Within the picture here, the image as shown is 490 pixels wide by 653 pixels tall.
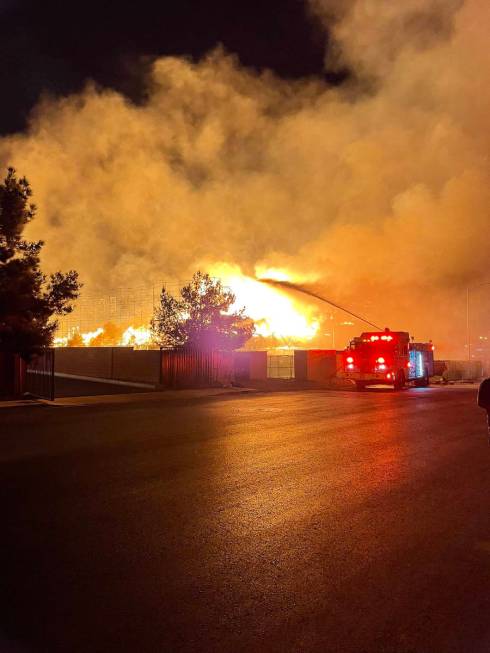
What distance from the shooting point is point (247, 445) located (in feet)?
34.7

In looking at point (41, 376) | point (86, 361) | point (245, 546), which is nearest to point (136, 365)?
point (86, 361)

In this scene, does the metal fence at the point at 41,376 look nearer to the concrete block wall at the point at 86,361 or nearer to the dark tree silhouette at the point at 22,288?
the dark tree silhouette at the point at 22,288

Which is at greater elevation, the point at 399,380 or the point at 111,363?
the point at 111,363

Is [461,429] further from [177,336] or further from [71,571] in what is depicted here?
[177,336]

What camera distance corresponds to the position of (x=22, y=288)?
2019 cm

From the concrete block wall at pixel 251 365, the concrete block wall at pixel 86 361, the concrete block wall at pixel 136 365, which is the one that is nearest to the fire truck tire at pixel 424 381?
the concrete block wall at pixel 251 365

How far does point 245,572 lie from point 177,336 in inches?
1195

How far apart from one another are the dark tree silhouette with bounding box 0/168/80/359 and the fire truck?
1378 centimetres

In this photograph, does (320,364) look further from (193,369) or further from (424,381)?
(193,369)

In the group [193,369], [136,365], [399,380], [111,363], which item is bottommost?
[399,380]

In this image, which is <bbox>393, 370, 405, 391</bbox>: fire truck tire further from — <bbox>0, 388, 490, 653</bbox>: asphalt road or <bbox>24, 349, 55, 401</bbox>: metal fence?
<bbox>0, 388, 490, 653</bbox>: asphalt road

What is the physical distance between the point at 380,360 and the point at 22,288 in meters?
16.1

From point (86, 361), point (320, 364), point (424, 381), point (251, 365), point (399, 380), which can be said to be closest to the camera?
point (399, 380)

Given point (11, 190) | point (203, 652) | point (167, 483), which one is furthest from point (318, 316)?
point (203, 652)
